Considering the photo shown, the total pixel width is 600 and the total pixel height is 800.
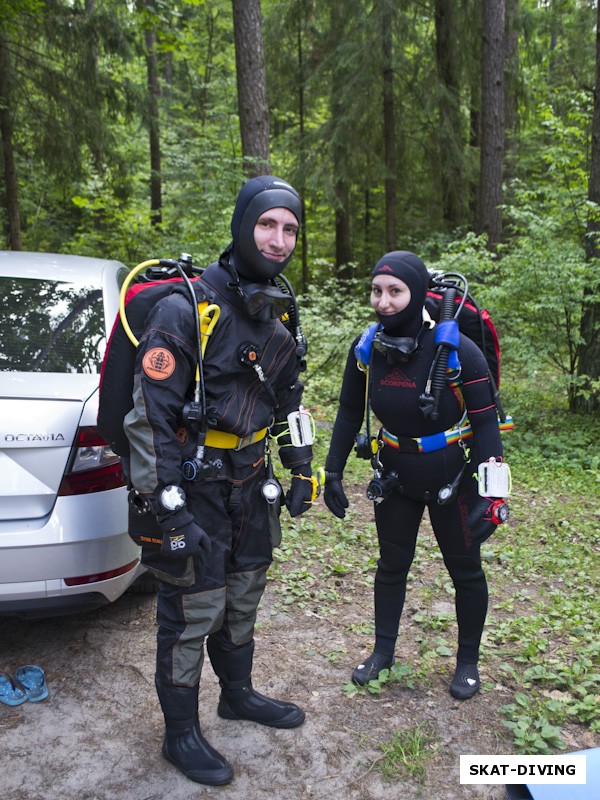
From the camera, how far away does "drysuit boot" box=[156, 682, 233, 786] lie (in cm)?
266

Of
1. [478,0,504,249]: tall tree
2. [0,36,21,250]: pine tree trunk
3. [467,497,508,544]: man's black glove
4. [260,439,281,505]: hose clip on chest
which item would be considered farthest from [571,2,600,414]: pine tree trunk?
[0,36,21,250]: pine tree trunk

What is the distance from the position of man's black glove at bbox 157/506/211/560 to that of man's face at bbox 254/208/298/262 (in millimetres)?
1028

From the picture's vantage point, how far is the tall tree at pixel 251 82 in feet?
26.2

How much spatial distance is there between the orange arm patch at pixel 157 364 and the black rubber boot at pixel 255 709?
1467 mm

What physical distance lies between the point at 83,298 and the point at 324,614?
2.29m

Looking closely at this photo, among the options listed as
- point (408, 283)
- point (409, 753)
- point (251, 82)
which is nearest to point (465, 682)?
point (409, 753)

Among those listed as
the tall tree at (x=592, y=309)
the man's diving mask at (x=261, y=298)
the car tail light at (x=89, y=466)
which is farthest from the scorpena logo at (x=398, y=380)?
the tall tree at (x=592, y=309)

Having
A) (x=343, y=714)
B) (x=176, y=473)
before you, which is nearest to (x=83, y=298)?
(x=176, y=473)

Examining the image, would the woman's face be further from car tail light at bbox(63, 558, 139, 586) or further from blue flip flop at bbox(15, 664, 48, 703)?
blue flip flop at bbox(15, 664, 48, 703)

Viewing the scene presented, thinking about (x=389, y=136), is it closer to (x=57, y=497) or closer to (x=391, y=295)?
(x=391, y=295)

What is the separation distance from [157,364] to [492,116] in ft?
35.4

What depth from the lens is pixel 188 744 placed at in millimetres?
2725

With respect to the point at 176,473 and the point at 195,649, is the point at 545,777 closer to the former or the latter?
the point at 195,649

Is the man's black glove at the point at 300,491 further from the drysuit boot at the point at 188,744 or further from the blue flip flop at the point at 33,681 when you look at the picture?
the blue flip flop at the point at 33,681
